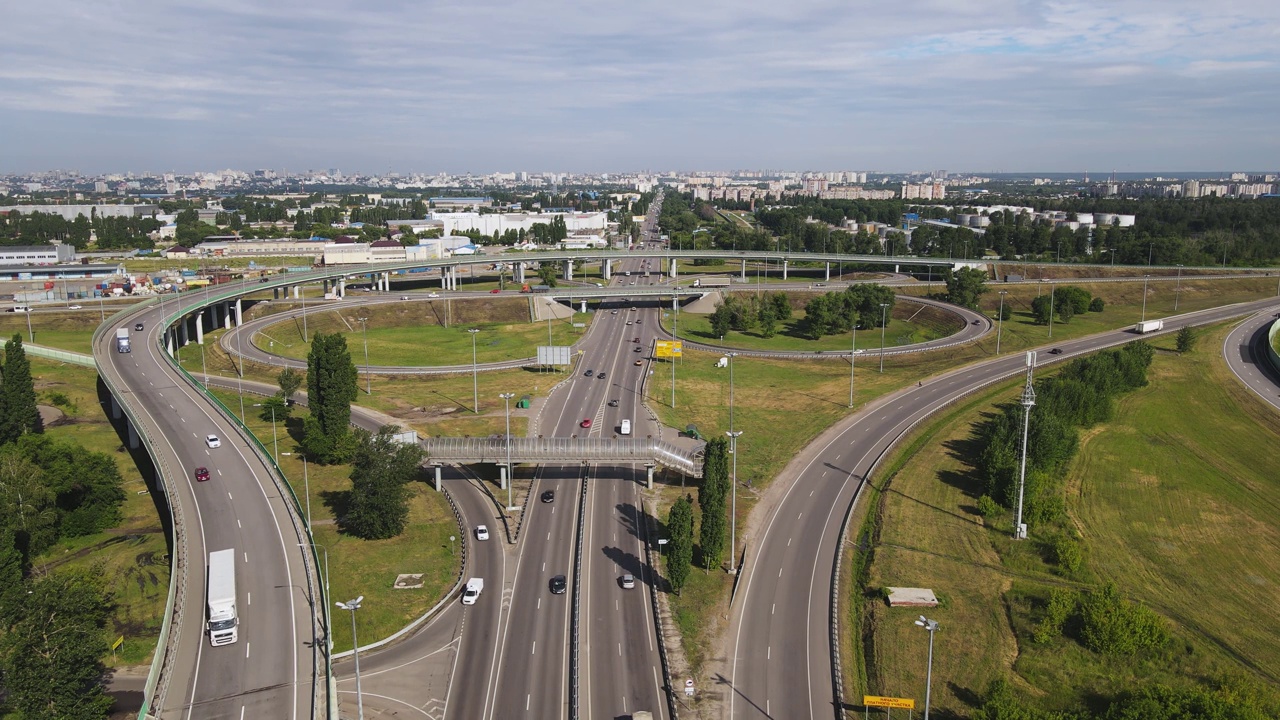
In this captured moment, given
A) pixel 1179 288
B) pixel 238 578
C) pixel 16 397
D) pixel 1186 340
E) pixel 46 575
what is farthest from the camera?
pixel 1179 288

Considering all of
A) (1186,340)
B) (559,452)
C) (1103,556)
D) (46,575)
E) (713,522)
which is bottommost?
(46,575)

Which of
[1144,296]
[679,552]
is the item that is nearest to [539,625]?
[679,552]

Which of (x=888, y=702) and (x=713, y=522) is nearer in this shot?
(x=888, y=702)

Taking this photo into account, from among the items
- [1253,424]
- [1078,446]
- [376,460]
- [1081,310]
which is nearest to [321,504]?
[376,460]

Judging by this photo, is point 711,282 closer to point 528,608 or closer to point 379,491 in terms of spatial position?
point 379,491

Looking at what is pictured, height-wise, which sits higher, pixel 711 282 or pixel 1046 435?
pixel 711 282

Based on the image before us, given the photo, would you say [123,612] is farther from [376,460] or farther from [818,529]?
[818,529]

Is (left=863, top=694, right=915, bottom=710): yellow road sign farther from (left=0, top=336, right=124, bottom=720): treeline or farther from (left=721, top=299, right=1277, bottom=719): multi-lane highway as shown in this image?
(left=0, top=336, right=124, bottom=720): treeline
